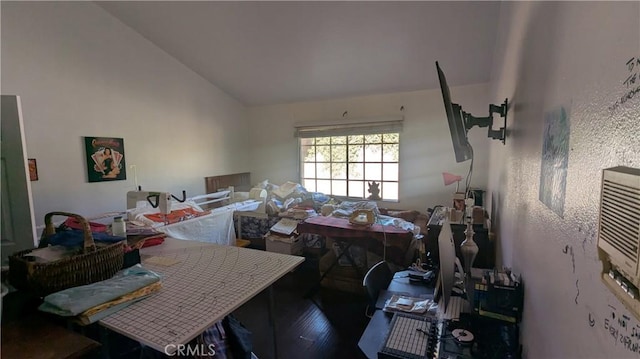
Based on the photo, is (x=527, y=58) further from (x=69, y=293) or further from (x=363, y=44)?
(x=363, y=44)

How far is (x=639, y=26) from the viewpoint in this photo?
41 cm

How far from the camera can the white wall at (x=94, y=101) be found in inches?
108

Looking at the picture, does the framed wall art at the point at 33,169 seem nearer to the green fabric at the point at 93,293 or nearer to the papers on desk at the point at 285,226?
the papers on desk at the point at 285,226

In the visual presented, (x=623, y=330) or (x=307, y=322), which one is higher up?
(x=623, y=330)

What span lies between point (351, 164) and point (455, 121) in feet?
9.94

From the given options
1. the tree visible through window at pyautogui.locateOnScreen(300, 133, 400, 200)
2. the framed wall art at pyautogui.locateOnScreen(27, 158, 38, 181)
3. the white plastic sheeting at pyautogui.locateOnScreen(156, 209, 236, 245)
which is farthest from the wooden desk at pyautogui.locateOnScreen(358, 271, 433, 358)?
the framed wall art at pyautogui.locateOnScreen(27, 158, 38, 181)

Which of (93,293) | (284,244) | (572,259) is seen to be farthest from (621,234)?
(284,244)

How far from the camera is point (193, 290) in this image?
1106 millimetres

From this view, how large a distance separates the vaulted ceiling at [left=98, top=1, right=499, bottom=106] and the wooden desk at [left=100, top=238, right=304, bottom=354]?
8.14ft

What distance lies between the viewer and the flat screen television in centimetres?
159

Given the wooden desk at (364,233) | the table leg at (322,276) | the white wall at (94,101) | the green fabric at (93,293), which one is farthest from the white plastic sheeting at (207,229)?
the green fabric at (93,293)

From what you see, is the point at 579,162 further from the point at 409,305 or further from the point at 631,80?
the point at 409,305

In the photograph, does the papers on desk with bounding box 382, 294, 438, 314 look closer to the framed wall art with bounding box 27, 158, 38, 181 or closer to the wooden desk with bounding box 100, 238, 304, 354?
→ the wooden desk with bounding box 100, 238, 304, 354

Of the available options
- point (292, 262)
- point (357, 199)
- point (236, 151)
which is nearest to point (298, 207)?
point (357, 199)
